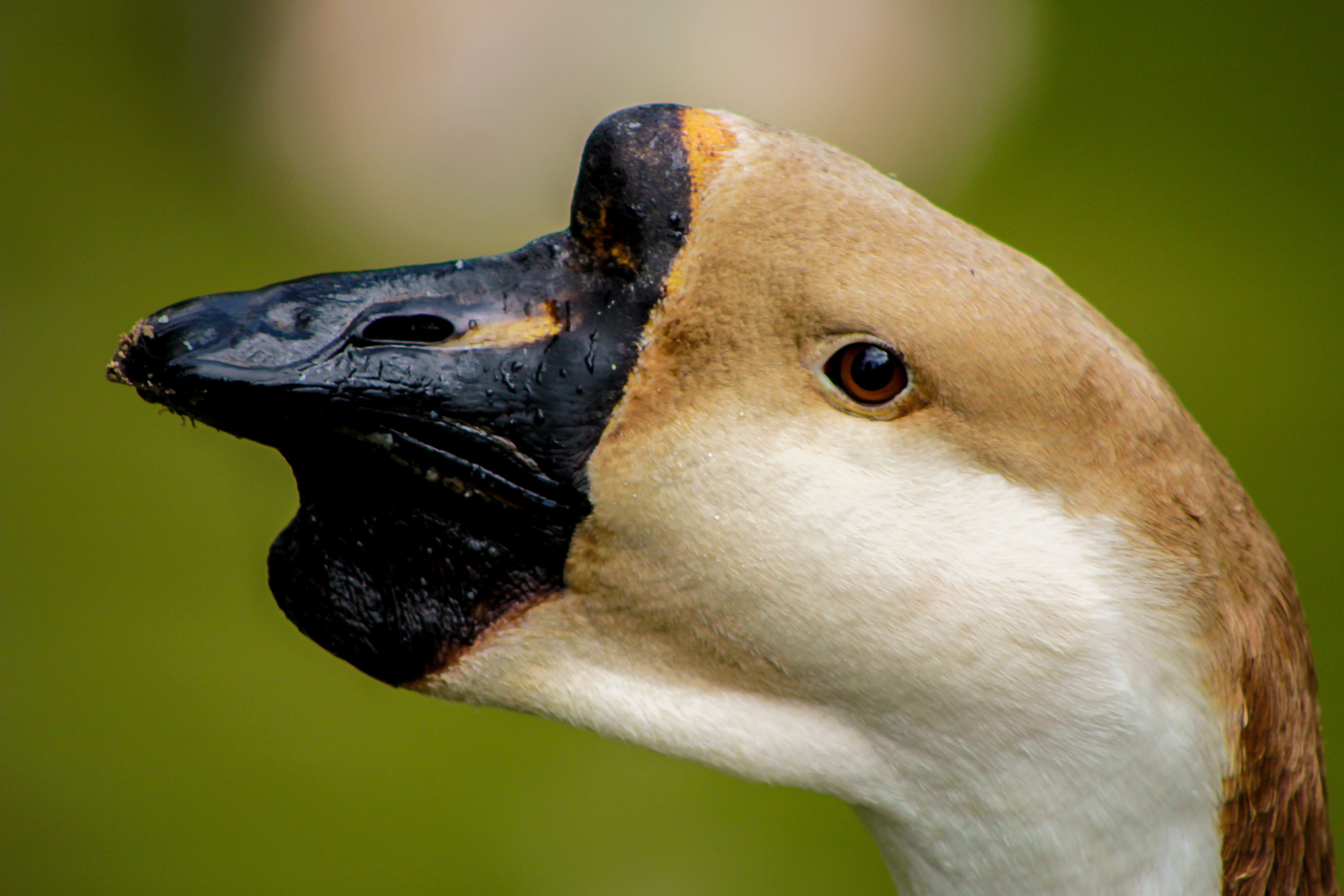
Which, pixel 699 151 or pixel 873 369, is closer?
pixel 873 369

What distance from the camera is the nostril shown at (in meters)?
1.47

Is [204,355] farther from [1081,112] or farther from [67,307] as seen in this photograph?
[1081,112]

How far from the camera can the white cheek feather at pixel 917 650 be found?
4.82 feet

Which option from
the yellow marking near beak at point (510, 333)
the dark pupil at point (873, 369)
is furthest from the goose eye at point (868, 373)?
the yellow marking near beak at point (510, 333)

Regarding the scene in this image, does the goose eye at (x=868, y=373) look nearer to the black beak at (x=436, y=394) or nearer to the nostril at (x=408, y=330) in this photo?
the black beak at (x=436, y=394)

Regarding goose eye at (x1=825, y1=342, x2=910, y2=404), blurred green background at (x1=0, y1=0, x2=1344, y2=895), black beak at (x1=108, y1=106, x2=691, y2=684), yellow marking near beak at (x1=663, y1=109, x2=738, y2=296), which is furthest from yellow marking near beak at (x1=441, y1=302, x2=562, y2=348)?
blurred green background at (x1=0, y1=0, x2=1344, y2=895)

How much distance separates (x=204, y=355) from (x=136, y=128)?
28.0ft

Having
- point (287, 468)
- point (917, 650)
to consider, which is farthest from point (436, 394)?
point (287, 468)

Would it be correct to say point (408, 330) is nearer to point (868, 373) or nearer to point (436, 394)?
point (436, 394)

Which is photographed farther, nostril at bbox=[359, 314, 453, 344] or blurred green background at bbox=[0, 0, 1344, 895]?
blurred green background at bbox=[0, 0, 1344, 895]

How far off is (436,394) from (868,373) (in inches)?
21.5

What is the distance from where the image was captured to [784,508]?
4.81 ft

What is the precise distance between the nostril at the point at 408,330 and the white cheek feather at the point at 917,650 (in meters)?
0.29

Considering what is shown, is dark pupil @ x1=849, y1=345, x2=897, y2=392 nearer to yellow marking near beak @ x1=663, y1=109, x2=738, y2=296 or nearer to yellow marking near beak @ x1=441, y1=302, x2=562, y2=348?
yellow marking near beak @ x1=663, y1=109, x2=738, y2=296
